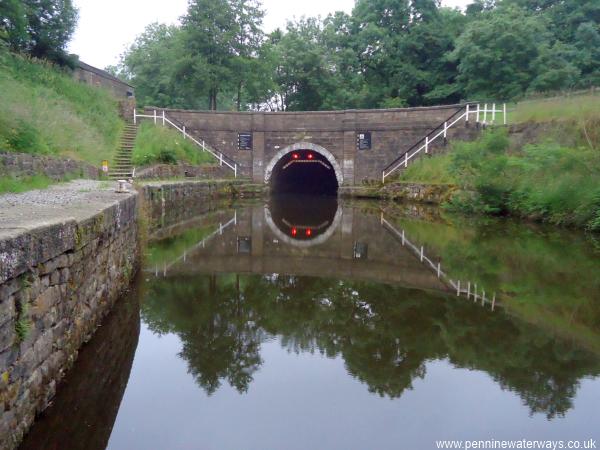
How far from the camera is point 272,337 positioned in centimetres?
550

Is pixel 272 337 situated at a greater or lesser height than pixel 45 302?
lesser

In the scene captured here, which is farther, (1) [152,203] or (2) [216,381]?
(1) [152,203]

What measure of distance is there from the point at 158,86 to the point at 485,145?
86.8 feet

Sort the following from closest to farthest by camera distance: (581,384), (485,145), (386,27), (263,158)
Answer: (581,384)
(485,145)
(263,158)
(386,27)

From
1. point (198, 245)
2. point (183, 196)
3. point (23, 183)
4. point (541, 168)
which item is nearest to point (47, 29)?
point (183, 196)

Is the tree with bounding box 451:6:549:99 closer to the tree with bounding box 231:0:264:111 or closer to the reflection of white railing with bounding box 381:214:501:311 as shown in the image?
the tree with bounding box 231:0:264:111

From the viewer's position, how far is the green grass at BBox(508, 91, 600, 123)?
15461 mm

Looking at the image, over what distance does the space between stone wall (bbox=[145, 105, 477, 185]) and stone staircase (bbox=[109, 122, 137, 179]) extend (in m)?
2.88

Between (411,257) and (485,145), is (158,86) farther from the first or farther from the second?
(411,257)

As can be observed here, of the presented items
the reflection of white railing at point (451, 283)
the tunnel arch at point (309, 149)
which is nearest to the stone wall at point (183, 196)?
the tunnel arch at point (309, 149)

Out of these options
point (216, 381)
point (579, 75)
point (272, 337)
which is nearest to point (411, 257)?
point (272, 337)

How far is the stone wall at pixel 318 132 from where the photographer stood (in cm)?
2397

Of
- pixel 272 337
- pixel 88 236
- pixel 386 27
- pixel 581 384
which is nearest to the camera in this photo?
pixel 581 384

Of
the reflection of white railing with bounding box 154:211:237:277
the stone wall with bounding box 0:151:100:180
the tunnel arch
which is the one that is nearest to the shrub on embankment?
the tunnel arch
